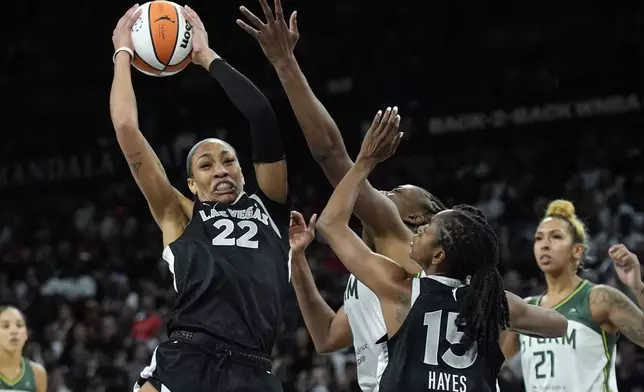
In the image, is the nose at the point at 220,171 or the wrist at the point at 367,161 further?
the nose at the point at 220,171

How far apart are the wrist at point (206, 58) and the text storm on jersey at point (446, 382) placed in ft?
5.13

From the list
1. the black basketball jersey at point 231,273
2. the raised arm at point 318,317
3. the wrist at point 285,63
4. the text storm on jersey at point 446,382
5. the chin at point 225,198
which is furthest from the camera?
the raised arm at point 318,317

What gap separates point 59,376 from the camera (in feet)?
36.6

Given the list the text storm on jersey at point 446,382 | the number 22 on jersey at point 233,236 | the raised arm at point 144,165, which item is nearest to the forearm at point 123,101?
the raised arm at point 144,165

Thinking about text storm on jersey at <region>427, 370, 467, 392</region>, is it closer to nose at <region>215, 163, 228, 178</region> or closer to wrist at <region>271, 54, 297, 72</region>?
nose at <region>215, 163, 228, 178</region>

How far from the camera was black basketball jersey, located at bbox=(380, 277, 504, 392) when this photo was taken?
3475 mm

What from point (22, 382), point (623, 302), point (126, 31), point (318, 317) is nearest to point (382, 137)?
point (126, 31)

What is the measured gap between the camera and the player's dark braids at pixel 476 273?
11.5 ft

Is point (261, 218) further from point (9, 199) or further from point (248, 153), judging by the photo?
Result: point (9, 199)

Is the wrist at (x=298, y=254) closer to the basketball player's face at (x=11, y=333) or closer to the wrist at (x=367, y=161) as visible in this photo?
the wrist at (x=367, y=161)

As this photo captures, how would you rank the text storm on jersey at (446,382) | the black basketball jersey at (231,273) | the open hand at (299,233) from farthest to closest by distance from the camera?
1. the open hand at (299,233)
2. the black basketball jersey at (231,273)
3. the text storm on jersey at (446,382)

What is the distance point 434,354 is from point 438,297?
20cm

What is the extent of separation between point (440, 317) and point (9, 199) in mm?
15220

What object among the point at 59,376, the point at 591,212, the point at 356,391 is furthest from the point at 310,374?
the point at 591,212
